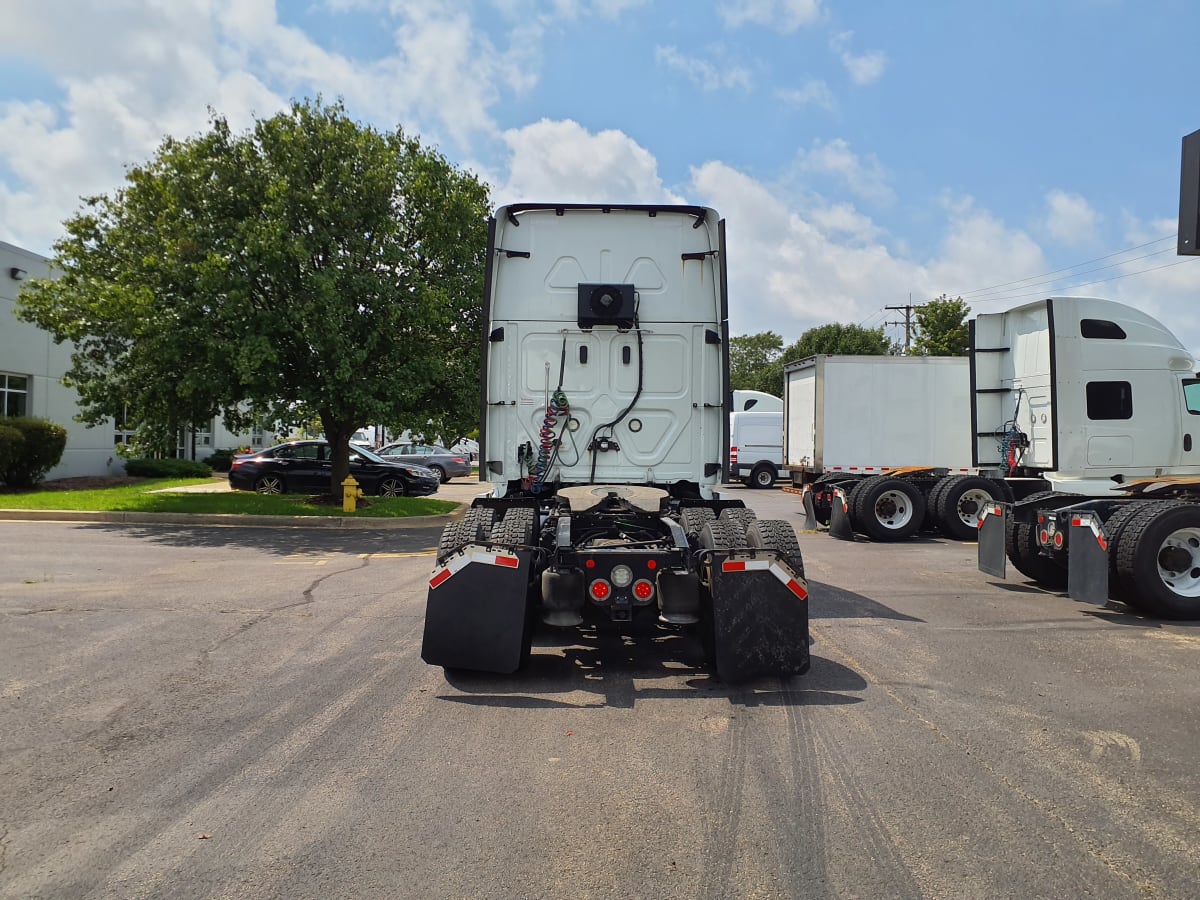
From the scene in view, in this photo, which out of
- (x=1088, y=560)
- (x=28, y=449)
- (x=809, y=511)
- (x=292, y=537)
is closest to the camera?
(x=1088, y=560)

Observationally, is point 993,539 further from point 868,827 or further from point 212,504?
point 212,504

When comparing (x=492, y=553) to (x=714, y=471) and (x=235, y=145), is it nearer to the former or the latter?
(x=714, y=471)

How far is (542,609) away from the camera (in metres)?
Result: 6.16

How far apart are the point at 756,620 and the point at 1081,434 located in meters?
7.14

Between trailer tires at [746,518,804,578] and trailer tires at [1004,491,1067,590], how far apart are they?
182 inches

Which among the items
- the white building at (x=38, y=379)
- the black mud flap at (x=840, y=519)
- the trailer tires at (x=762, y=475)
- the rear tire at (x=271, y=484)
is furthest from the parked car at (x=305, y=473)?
the trailer tires at (x=762, y=475)

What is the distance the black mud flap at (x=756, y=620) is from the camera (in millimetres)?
5656

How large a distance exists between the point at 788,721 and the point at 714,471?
3.08 meters

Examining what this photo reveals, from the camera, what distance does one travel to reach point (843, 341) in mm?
54656

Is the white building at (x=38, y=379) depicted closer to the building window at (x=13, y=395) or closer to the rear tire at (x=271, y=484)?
the building window at (x=13, y=395)

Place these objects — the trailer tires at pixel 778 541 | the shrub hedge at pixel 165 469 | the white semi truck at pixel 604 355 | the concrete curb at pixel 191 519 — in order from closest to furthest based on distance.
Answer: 1. the trailer tires at pixel 778 541
2. the white semi truck at pixel 604 355
3. the concrete curb at pixel 191 519
4. the shrub hedge at pixel 165 469

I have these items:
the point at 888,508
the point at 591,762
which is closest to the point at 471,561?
the point at 591,762

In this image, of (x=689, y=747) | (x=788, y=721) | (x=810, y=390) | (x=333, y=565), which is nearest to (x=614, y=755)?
(x=689, y=747)

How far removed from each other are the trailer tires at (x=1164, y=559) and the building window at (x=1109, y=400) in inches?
101
